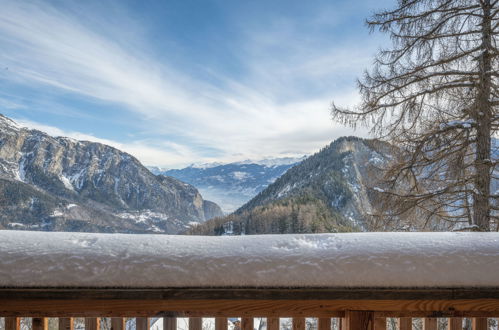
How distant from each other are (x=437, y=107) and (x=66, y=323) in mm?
6197

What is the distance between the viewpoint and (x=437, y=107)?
5625 mm

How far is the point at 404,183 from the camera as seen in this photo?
19.2 feet

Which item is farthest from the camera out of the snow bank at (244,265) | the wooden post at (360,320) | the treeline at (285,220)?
the treeline at (285,220)

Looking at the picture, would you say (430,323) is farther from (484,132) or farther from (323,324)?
(484,132)

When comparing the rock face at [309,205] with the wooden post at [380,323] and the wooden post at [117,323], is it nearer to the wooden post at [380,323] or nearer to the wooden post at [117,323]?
the wooden post at [380,323]

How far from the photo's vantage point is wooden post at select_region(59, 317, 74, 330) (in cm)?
114

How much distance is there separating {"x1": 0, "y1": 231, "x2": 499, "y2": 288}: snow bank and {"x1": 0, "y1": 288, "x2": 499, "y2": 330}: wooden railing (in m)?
0.04

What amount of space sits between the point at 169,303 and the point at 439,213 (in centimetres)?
608

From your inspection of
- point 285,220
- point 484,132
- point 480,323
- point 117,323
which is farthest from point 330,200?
point 117,323

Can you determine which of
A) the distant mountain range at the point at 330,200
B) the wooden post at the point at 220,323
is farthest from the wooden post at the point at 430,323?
the distant mountain range at the point at 330,200

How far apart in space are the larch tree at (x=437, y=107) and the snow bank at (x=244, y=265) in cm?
486

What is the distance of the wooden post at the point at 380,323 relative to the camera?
1146 mm

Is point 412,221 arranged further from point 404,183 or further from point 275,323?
point 275,323

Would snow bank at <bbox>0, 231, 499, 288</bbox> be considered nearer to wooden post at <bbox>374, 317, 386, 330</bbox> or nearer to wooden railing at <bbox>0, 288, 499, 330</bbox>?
wooden railing at <bbox>0, 288, 499, 330</bbox>
